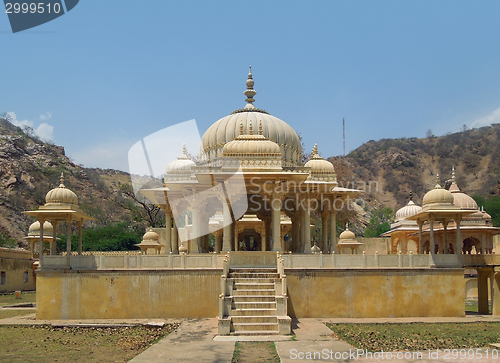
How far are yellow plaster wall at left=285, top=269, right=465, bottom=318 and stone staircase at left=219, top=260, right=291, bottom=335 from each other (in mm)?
1581

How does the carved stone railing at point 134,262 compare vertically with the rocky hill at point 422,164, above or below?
below

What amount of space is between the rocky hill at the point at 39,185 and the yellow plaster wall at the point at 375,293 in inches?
1698

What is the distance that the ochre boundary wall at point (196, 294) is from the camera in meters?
20.3

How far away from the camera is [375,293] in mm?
20766

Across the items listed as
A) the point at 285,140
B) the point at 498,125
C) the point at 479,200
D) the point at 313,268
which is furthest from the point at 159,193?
the point at 498,125

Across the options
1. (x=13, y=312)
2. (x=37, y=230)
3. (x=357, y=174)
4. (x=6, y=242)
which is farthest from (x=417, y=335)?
(x=357, y=174)

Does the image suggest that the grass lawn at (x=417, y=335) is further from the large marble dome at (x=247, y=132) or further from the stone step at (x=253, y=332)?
the large marble dome at (x=247, y=132)

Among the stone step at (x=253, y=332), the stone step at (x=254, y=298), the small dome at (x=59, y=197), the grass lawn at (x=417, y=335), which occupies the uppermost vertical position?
the small dome at (x=59, y=197)

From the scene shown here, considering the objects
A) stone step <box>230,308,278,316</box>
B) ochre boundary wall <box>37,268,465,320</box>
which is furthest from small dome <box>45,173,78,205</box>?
stone step <box>230,308,278,316</box>

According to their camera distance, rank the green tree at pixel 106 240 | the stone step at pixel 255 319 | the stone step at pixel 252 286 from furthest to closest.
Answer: the green tree at pixel 106 240, the stone step at pixel 252 286, the stone step at pixel 255 319

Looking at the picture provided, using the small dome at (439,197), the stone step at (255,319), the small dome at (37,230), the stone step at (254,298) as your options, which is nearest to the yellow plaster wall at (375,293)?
the stone step at (254,298)

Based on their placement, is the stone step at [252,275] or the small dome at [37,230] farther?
the small dome at [37,230]

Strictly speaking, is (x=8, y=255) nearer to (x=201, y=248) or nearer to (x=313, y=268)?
(x=201, y=248)
